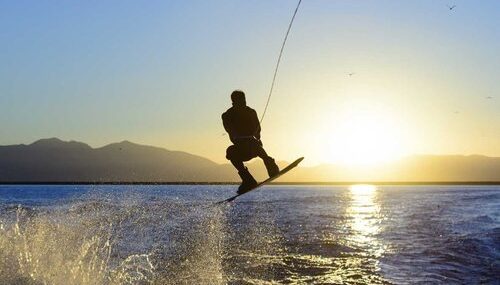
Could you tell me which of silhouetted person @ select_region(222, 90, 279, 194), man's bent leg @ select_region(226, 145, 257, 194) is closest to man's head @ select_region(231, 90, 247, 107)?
silhouetted person @ select_region(222, 90, 279, 194)

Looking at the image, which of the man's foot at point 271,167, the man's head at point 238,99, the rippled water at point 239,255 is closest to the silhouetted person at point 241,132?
the man's head at point 238,99

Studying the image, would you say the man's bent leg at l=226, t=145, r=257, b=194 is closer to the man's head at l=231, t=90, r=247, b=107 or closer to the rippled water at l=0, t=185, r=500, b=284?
the man's head at l=231, t=90, r=247, b=107

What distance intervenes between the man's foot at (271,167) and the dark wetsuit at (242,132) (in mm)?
599

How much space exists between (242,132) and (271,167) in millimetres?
1410

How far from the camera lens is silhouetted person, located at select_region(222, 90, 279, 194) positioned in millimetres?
13367

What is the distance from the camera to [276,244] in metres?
29.6

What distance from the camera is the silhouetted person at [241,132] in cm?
1337

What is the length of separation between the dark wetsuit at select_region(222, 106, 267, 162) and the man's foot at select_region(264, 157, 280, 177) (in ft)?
1.97

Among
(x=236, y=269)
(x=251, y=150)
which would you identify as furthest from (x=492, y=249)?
(x=251, y=150)

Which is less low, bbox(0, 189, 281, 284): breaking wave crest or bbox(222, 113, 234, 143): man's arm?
bbox(222, 113, 234, 143): man's arm

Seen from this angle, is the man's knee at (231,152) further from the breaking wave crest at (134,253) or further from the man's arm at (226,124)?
the breaking wave crest at (134,253)

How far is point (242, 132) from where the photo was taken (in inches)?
531

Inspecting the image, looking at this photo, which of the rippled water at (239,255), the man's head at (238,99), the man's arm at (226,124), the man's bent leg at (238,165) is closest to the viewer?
the man's head at (238,99)

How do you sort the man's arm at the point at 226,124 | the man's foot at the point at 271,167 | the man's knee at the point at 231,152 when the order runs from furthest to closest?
the man's foot at the point at 271,167, the man's knee at the point at 231,152, the man's arm at the point at 226,124
